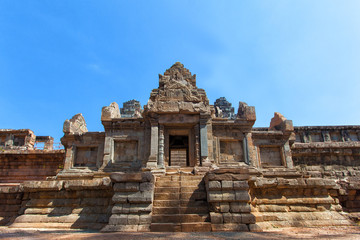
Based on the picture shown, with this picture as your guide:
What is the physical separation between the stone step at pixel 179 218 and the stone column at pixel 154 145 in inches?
168

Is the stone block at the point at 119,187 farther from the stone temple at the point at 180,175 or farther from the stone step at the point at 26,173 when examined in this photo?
the stone step at the point at 26,173

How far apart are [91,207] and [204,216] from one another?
394 centimetres

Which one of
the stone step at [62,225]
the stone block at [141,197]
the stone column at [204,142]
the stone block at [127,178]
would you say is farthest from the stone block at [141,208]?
the stone column at [204,142]

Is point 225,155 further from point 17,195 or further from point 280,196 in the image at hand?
point 17,195

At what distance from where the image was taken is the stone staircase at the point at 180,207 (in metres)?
6.73

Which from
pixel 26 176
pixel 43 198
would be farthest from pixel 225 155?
pixel 26 176

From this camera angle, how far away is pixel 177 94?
12953mm

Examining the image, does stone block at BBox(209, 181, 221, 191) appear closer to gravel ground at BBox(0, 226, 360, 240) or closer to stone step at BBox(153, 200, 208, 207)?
stone step at BBox(153, 200, 208, 207)

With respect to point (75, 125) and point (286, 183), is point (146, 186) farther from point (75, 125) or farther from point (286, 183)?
point (75, 125)

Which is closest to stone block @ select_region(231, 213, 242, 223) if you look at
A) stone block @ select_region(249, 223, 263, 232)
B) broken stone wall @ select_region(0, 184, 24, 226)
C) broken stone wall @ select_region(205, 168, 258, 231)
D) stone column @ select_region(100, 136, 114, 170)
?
broken stone wall @ select_region(205, 168, 258, 231)

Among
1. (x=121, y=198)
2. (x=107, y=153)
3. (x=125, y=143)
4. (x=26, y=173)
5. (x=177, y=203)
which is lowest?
(x=177, y=203)

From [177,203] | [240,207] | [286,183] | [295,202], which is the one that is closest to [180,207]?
[177,203]

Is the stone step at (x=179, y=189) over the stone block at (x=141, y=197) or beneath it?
over

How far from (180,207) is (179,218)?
483 millimetres
